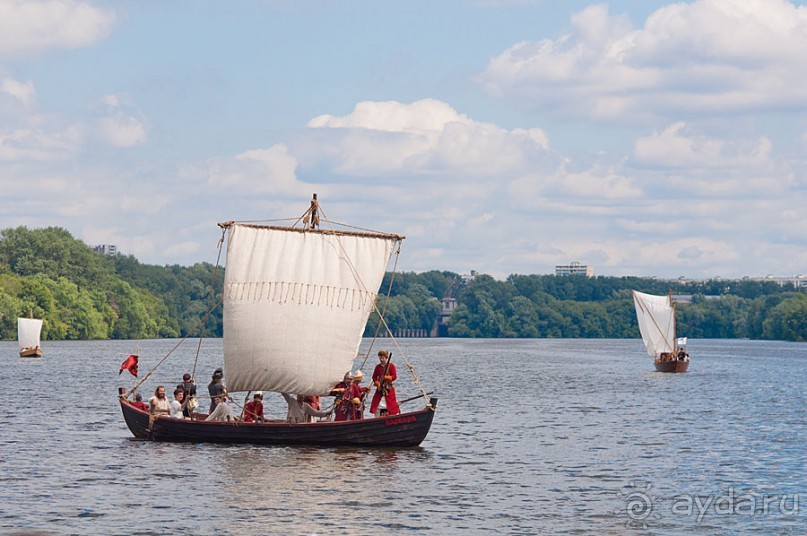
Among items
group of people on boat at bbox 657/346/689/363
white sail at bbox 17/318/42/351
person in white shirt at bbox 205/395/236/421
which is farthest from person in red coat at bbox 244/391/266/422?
white sail at bbox 17/318/42/351

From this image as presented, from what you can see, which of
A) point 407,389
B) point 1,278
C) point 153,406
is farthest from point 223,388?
point 1,278

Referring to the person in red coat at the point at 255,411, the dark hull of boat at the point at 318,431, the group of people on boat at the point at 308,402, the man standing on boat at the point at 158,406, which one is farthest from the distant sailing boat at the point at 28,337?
the person in red coat at the point at 255,411

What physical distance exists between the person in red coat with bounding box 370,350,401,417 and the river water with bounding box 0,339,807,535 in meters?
1.34

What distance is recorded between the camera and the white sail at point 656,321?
357 feet

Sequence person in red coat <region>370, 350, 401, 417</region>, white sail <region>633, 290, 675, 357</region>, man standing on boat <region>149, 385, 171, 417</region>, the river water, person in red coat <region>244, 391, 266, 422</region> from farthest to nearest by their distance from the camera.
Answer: white sail <region>633, 290, 675, 357</region>, man standing on boat <region>149, 385, 171, 417</region>, person in red coat <region>244, 391, 266, 422</region>, person in red coat <region>370, 350, 401, 417</region>, the river water

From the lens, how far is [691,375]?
361 feet

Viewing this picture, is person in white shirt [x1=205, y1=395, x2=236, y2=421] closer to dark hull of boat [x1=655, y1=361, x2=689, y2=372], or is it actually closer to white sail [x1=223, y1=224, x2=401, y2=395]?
white sail [x1=223, y1=224, x2=401, y2=395]

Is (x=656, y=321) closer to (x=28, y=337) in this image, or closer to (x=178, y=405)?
(x=28, y=337)

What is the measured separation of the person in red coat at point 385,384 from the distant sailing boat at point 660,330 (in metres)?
70.5

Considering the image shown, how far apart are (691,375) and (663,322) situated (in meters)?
5.25

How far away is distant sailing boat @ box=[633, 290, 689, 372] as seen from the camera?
10888 centimetres

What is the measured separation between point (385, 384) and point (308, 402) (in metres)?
3.91

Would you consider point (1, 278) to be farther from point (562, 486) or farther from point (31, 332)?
point (562, 486)

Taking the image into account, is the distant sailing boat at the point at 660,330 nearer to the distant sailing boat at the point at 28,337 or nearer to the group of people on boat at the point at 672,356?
the group of people on boat at the point at 672,356
